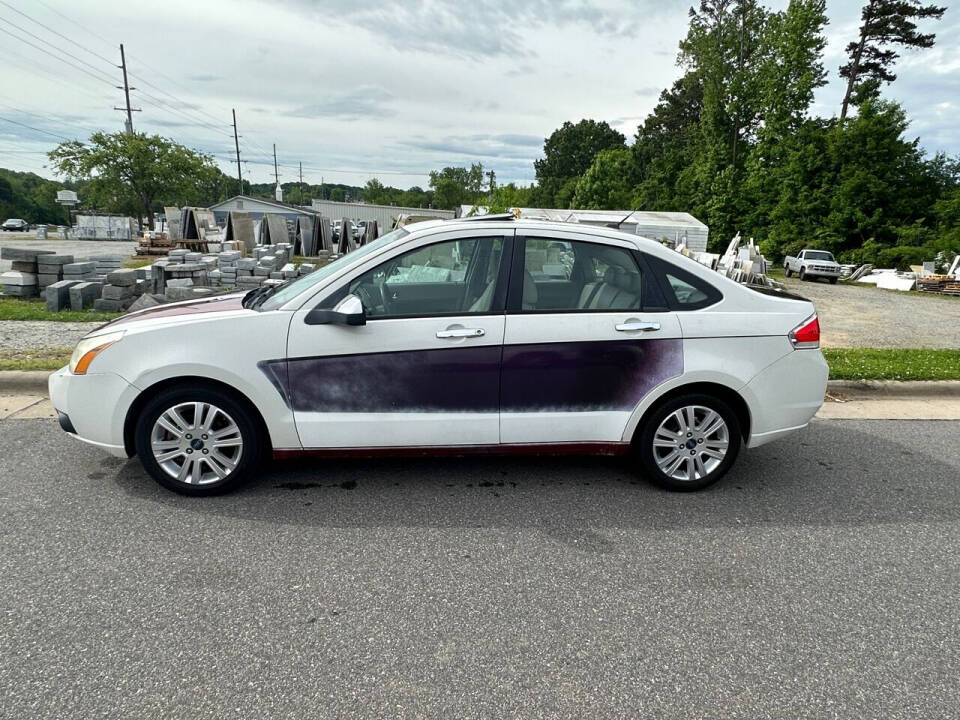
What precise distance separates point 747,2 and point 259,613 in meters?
67.2

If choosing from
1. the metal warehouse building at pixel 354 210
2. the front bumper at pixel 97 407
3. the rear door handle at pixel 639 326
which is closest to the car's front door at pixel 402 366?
the rear door handle at pixel 639 326

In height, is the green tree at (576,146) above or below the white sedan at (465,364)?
above

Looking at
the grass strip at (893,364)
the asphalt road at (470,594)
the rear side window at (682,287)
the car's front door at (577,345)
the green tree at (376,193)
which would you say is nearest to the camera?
the asphalt road at (470,594)

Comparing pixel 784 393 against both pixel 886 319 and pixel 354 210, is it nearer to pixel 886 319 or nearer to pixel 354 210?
pixel 886 319

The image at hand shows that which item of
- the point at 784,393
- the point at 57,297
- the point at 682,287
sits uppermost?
the point at 682,287

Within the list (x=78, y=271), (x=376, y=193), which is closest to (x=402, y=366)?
(x=78, y=271)

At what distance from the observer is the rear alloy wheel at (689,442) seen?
157 inches

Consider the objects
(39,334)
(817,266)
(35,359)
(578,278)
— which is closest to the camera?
(578,278)

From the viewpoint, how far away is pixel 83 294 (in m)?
10.6

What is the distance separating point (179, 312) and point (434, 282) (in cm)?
164

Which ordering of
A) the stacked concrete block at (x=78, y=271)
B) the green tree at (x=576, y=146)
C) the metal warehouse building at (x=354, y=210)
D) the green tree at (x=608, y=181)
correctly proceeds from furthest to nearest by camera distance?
the green tree at (x=576, y=146)
the metal warehouse building at (x=354, y=210)
the green tree at (x=608, y=181)
the stacked concrete block at (x=78, y=271)

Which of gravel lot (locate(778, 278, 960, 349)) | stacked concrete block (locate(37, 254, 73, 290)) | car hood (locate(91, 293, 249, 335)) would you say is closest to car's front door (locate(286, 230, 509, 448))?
car hood (locate(91, 293, 249, 335))

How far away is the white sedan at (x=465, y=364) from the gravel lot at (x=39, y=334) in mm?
4523

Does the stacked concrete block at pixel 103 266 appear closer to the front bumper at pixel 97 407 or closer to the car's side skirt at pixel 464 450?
the front bumper at pixel 97 407
